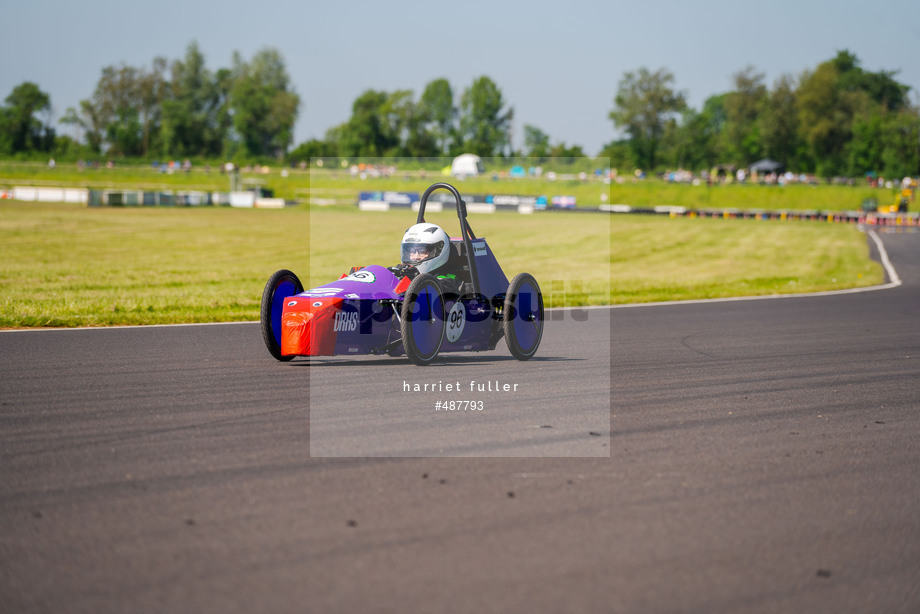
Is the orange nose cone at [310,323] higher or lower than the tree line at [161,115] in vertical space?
lower

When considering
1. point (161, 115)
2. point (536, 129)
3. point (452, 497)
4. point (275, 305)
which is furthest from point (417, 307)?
point (161, 115)

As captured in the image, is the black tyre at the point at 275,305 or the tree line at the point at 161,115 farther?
the tree line at the point at 161,115

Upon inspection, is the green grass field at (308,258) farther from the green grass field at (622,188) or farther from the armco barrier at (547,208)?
the green grass field at (622,188)

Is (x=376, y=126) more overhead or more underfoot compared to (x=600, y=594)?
more overhead

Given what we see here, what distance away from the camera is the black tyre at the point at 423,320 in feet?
26.4

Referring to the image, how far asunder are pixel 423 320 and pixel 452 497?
11.9 ft

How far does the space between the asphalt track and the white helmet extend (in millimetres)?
932

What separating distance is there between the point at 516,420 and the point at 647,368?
3100 mm

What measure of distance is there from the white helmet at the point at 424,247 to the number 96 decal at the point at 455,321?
411mm

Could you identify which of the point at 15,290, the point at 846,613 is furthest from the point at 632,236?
the point at 846,613

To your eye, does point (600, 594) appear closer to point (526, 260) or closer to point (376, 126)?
point (526, 260)

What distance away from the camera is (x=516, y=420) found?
668cm

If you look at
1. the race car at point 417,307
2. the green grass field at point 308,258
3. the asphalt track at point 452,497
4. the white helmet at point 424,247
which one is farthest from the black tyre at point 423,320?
the green grass field at point 308,258

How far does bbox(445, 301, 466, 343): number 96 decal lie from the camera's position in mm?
8797
